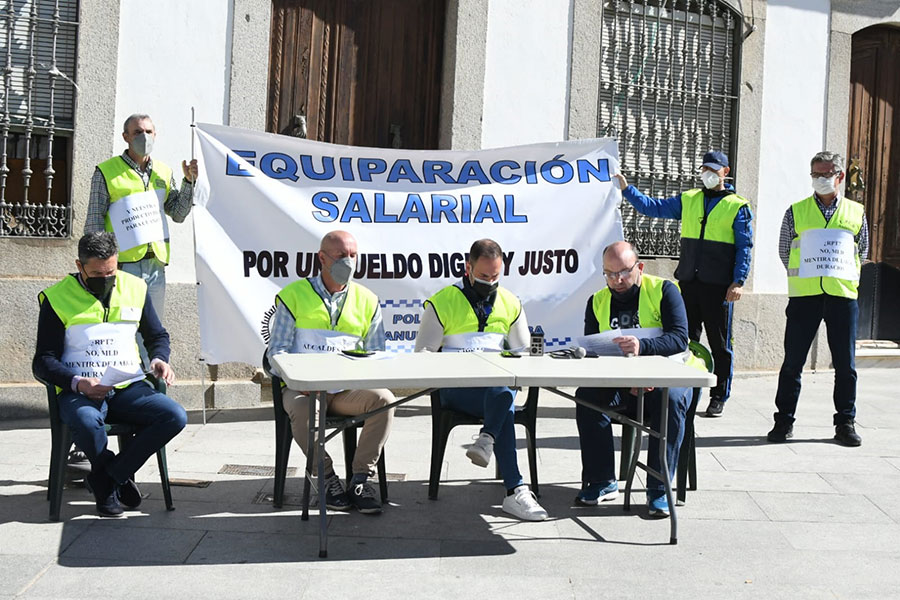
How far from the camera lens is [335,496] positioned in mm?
5281

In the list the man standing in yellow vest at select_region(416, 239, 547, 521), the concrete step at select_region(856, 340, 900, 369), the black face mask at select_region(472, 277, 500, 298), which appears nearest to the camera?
the man standing in yellow vest at select_region(416, 239, 547, 521)

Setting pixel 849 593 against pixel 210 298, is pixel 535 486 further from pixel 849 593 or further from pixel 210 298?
pixel 210 298

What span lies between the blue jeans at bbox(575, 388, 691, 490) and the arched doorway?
589 cm

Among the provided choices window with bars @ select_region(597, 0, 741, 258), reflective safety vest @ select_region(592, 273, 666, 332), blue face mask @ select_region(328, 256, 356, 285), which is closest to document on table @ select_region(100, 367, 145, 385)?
blue face mask @ select_region(328, 256, 356, 285)

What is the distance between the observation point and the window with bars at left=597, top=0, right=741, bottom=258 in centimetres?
948

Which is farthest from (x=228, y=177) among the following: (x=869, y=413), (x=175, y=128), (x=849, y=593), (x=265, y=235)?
(x=869, y=413)

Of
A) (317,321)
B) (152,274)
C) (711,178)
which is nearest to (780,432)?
(711,178)

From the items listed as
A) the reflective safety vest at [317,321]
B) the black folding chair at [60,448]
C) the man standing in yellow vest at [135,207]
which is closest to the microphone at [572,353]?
the reflective safety vest at [317,321]

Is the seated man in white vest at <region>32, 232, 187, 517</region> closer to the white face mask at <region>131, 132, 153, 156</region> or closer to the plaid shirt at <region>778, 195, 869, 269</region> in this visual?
the white face mask at <region>131, 132, 153, 156</region>

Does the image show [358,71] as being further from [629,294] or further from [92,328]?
[92,328]

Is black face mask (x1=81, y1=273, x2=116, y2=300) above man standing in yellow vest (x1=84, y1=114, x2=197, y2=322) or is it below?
below

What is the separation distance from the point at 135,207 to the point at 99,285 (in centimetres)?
129

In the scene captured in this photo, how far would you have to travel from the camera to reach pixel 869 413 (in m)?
8.33

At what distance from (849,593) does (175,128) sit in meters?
5.46
